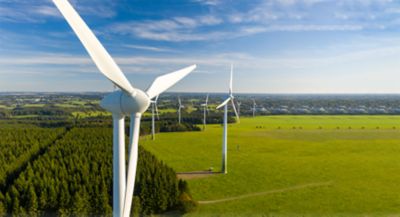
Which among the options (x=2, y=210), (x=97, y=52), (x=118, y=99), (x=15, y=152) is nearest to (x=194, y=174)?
(x=2, y=210)

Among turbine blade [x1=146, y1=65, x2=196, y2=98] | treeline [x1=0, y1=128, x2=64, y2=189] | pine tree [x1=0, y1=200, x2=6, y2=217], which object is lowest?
pine tree [x1=0, y1=200, x2=6, y2=217]

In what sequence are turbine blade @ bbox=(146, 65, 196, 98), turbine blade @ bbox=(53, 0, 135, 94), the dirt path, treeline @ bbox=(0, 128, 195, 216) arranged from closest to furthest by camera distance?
1. turbine blade @ bbox=(53, 0, 135, 94)
2. turbine blade @ bbox=(146, 65, 196, 98)
3. treeline @ bbox=(0, 128, 195, 216)
4. the dirt path

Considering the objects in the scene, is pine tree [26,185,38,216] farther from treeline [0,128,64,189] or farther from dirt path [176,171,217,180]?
dirt path [176,171,217,180]

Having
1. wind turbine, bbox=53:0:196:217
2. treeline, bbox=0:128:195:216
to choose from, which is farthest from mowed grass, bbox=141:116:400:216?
wind turbine, bbox=53:0:196:217

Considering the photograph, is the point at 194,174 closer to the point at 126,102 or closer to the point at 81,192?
the point at 81,192

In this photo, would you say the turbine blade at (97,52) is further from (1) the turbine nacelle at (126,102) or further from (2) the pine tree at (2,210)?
(2) the pine tree at (2,210)

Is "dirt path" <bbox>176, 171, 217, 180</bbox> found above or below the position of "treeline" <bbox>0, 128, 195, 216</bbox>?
below

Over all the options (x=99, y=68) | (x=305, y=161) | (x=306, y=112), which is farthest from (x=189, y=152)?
(x=306, y=112)

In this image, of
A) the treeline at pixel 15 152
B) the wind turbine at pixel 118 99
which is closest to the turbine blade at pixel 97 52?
the wind turbine at pixel 118 99
